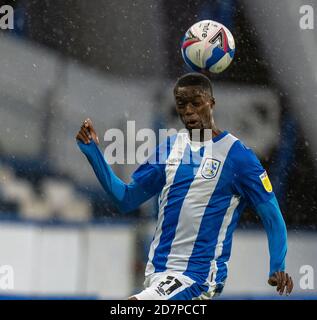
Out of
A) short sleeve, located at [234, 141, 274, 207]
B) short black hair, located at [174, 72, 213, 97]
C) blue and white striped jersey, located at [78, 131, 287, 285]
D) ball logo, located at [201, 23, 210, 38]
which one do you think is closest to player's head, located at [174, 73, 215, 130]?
short black hair, located at [174, 72, 213, 97]

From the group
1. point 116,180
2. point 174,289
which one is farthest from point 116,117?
point 174,289

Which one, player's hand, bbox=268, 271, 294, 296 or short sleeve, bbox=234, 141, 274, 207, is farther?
short sleeve, bbox=234, 141, 274, 207

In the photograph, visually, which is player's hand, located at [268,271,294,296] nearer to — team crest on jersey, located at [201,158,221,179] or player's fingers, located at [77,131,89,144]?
team crest on jersey, located at [201,158,221,179]

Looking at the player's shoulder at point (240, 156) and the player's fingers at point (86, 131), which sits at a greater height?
the player's fingers at point (86, 131)

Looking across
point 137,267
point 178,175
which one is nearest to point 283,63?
point 137,267

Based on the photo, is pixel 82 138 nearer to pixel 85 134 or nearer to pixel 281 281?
pixel 85 134

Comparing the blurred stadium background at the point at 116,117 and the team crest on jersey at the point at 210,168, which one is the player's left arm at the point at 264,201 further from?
the blurred stadium background at the point at 116,117

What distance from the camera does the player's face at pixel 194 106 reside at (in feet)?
15.3

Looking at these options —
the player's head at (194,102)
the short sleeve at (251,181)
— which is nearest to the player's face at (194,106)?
the player's head at (194,102)

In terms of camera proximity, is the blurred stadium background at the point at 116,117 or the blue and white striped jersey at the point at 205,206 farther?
the blurred stadium background at the point at 116,117

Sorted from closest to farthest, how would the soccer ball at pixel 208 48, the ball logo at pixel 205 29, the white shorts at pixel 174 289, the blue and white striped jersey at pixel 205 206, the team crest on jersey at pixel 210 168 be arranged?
the white shorts at pixel 174 289 < the blue and white striped jersey at pixel 205 206 < the team crest on jersey at pixel 210 168 < the soccer ball at pixel 208 48 < the ball logo at pixel 205 29

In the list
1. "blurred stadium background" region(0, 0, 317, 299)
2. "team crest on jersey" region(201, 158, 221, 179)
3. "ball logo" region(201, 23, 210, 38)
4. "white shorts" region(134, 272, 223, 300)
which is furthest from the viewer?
"blurred stadium background" region(0, 0, 317, 299)

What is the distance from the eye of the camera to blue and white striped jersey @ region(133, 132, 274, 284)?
457 centimetres

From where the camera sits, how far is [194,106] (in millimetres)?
A: 4680
